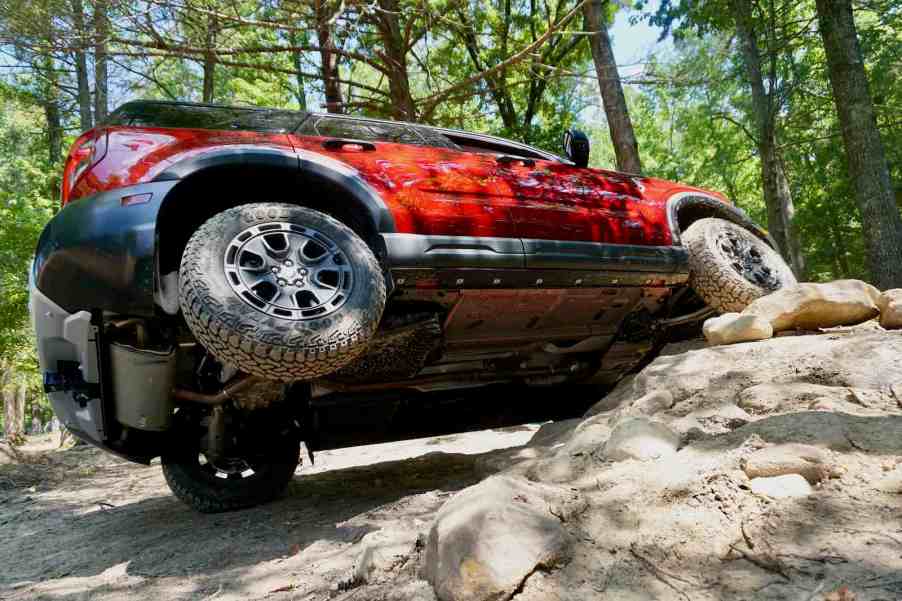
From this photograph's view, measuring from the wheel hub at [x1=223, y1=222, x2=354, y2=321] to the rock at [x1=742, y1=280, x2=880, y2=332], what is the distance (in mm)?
2349

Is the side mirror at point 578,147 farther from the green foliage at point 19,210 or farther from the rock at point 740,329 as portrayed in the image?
the green foliage at point 19,210

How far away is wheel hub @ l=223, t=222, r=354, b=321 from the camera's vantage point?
245 centimetres

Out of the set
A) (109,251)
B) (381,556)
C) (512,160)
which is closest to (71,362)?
(109,251)

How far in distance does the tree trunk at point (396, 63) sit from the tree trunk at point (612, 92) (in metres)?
2.50

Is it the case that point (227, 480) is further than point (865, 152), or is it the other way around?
point (865, 152)

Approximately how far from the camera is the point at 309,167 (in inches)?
112

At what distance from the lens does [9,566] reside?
3.18 meters

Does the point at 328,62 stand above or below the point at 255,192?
above

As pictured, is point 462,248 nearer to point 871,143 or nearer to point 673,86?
point 871,143

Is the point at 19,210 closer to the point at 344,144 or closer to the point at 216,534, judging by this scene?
the point at 216,534

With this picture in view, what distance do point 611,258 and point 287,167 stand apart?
1857mm

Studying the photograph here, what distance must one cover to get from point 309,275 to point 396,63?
6.62 metres

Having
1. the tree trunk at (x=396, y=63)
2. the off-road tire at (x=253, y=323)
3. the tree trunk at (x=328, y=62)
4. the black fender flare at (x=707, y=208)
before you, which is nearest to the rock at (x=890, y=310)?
the black fender flare at (x=707, y=208)

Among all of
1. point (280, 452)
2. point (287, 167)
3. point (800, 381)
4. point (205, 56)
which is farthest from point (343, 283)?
point (205, 56)
